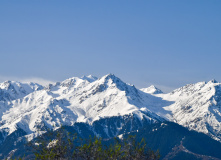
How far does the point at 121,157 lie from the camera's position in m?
117

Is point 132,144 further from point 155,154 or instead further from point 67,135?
point 67,135

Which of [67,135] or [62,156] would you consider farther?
[67,135]

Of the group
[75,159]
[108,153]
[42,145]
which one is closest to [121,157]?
[108,153]

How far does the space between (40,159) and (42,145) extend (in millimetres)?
3919

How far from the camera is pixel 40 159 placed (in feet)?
367

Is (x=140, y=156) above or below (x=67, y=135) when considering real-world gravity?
below

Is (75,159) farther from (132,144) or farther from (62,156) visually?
(132,144)

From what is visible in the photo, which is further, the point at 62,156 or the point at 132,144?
the point at 132,144

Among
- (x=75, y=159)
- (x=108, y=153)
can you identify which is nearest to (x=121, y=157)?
(x=108, y=153)

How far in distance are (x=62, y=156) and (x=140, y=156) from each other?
21.9 meters

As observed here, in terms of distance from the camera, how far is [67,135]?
11738 centimetres

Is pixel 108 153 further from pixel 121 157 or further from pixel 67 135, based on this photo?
pixel 67 135

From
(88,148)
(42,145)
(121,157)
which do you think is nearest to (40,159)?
(42,145)

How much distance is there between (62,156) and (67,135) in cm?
1038
